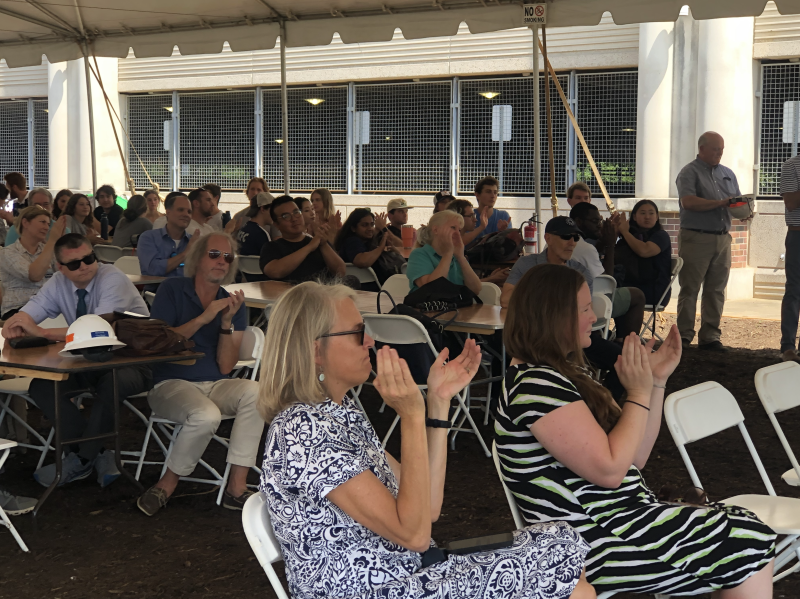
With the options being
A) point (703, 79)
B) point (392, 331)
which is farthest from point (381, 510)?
point (703, 79)

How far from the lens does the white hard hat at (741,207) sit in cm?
823

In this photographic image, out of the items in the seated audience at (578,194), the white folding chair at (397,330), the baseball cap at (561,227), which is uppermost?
the seated audience at (578,194)

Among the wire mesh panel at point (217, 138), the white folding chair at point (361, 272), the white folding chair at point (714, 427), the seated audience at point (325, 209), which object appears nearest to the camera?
the white folding chair at point (714, 427)

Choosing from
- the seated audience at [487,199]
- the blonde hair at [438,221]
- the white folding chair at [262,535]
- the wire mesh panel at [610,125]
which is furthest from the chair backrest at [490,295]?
the wire mesh panel at [610,125]

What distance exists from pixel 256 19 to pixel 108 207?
13.7 ft

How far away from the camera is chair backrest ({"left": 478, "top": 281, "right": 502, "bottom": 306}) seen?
21.1 ft

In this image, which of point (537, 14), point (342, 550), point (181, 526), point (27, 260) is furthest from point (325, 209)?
point (342, 550)

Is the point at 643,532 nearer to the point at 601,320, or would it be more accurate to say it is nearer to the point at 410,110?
the point at 601,320

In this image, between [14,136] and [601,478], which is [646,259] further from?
[14,136]

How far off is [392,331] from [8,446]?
2.11 meters

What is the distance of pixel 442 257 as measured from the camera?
6219 mm

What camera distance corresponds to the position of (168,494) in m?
4.56

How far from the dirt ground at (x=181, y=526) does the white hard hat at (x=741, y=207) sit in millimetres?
2680

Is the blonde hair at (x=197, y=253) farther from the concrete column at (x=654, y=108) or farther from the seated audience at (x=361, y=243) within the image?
the concrete column at (x=654, y=108)
